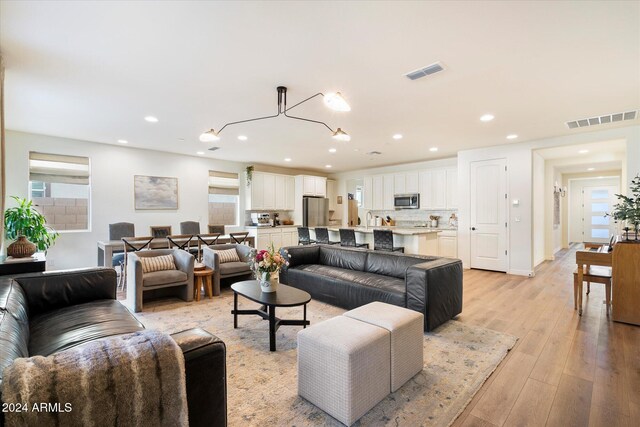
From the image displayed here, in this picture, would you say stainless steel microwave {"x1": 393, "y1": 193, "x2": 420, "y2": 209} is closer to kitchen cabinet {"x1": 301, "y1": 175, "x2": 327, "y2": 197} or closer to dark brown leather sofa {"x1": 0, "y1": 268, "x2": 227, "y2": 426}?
kitchen cabinet {"x1": 301, "y1": 175, "x2": 327, "y2": 197}

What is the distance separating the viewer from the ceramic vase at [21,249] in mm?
3076

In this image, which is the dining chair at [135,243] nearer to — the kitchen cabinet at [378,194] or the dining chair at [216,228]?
the dining chair at [216,228]

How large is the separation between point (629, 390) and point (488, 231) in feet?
14.2

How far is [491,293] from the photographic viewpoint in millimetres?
4465

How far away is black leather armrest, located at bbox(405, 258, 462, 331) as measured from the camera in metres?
2.95

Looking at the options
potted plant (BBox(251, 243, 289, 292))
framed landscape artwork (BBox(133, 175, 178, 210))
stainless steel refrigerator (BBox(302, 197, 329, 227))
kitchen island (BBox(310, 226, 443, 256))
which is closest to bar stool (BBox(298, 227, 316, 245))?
kitchen island (BBox(310, 226, 443, 256))

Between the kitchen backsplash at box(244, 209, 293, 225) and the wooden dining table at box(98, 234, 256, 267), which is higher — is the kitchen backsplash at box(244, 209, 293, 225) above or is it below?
above

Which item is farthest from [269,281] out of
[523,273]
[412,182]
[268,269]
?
[412,182]

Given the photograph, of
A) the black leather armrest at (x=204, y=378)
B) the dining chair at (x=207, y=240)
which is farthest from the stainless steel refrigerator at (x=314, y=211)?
the black leather armrest at (x=204, y=378)

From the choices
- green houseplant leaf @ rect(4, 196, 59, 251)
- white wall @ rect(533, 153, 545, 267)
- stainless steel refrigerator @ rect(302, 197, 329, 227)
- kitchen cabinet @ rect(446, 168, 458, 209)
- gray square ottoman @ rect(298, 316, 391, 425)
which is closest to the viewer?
gray square ottoman @ rect(298, 316, 391, 425)

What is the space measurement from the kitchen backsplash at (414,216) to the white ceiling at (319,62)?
123 inches

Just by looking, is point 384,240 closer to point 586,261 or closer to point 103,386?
point 586,261

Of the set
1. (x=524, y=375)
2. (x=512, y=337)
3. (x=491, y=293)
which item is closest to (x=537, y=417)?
(x=524, y=375)

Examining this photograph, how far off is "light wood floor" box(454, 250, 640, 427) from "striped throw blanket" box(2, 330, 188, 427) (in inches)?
65.6
